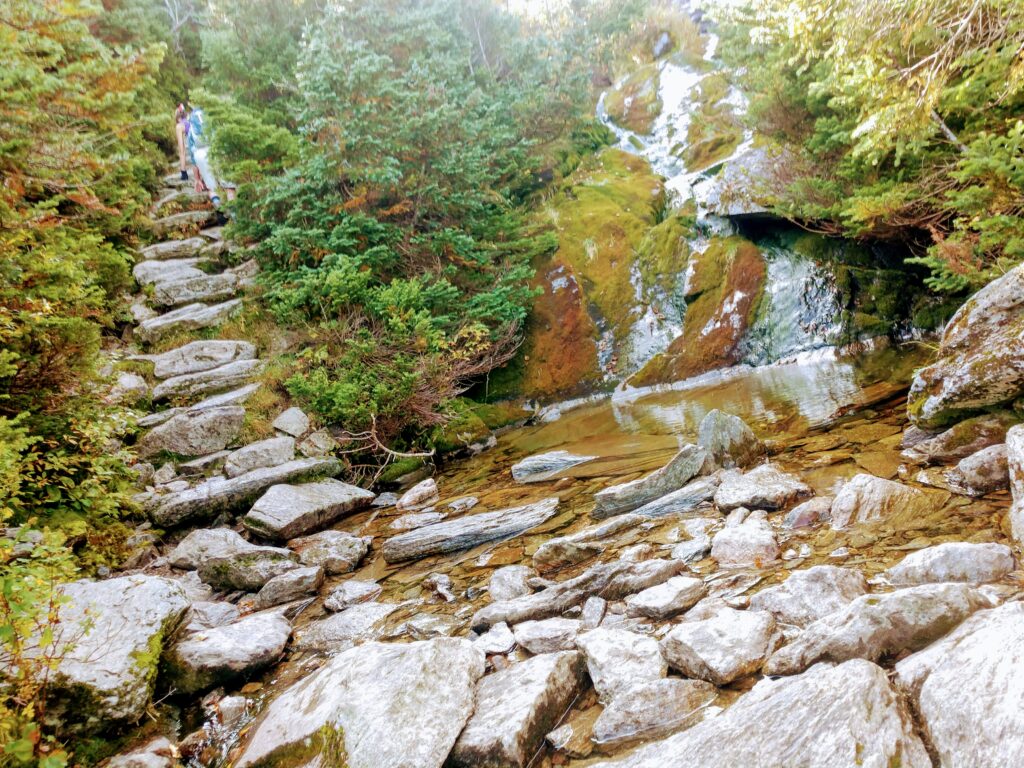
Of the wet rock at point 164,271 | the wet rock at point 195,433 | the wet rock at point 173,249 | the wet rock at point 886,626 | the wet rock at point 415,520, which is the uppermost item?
the wet rock at point 173,249

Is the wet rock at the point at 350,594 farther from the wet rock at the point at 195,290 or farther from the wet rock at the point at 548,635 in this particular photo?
the wet rock at the point at 195,290

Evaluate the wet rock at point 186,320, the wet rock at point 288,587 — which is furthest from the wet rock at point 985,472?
the wet rock at point 186,320

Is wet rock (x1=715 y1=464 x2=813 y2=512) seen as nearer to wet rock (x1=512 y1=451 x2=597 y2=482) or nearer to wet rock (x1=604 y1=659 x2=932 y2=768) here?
wet rock (x1=604 y1=659 x2=932 y2=768)

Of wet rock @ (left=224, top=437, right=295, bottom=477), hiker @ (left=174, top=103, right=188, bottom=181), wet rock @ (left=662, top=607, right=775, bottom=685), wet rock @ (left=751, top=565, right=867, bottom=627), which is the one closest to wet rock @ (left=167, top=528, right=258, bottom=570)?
wet rock @ (left=224, top=437, right=295, bottom=477)

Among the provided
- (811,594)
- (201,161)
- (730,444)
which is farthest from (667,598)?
(201,161)

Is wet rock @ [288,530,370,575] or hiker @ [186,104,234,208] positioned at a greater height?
hiker @ [186,104,234,208]

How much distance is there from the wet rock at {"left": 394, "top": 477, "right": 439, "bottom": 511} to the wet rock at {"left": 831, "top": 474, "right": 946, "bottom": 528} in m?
4.66

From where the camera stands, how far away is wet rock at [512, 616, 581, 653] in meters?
2.94

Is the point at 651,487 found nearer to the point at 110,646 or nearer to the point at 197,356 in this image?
the point at 110,646

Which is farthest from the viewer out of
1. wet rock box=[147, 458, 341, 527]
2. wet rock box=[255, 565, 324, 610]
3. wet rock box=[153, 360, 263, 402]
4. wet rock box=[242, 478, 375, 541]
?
wet rock box=[153, 360, 263, 402]

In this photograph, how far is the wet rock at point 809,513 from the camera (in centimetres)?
375

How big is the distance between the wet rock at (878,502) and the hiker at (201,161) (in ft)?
51.1

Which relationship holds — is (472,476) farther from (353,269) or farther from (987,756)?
(987,756)

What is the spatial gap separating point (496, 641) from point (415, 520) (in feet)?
10.4
